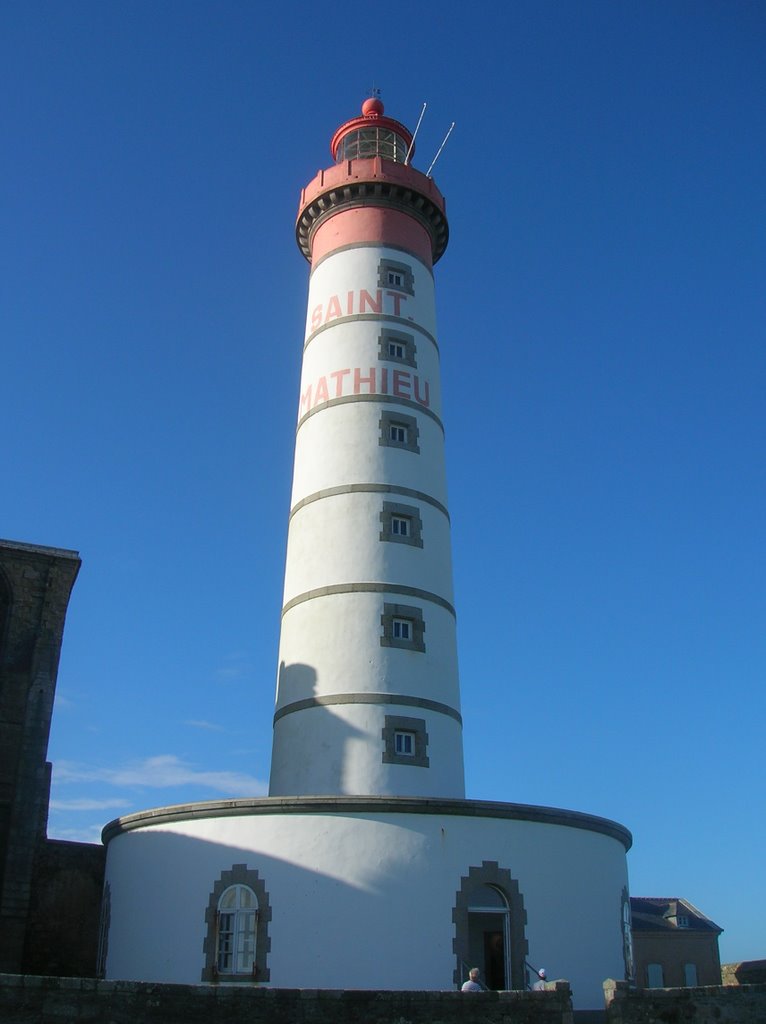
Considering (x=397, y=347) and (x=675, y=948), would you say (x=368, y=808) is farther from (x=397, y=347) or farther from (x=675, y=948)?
(x=675, y=948)

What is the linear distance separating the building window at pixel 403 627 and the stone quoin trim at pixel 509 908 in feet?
19.4

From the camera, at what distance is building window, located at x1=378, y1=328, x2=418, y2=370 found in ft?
87.0

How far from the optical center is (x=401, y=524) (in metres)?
24.5

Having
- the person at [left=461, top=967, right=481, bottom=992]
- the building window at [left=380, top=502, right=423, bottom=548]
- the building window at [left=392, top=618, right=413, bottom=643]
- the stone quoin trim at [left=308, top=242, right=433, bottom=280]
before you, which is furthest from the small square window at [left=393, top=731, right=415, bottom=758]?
the stone quoin trim at [left=308, top=242, right=433, bottom=280]

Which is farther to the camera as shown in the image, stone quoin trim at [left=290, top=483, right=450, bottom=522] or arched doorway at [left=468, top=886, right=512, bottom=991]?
stone quoin trim at [left=290, top=483, right=450, bottom=522]

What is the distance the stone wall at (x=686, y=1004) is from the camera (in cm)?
1427

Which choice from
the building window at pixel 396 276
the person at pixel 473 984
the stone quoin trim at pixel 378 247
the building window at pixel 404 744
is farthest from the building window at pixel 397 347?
the person at pixel 473 984

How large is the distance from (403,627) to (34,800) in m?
8.98

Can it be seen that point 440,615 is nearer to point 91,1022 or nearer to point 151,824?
point 151,824

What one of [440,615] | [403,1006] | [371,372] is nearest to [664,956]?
[440,615]

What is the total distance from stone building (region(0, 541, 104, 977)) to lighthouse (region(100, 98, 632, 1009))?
1.40 metres

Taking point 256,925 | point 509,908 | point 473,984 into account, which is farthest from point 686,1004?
point 256,925

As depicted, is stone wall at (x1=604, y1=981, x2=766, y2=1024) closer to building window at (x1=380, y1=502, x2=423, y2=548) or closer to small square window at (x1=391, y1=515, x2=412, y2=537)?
building window at (x1=380, y1=502, x2=423, y2=548)

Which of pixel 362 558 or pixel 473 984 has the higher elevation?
pixel 362 558
